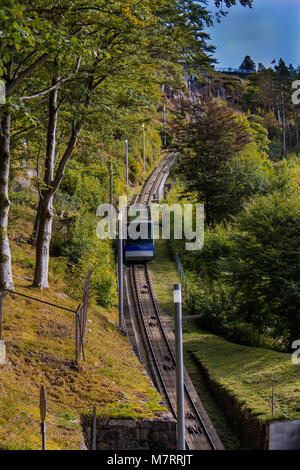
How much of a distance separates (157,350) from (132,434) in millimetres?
10926

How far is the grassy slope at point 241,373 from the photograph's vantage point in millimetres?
16069

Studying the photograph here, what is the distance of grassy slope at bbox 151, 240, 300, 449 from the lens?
1607 cm

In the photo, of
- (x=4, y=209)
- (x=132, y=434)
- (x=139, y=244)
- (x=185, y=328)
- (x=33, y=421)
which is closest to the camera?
(x=33, y=421)

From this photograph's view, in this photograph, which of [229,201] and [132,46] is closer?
[132,46]

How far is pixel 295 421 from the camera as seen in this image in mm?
13758

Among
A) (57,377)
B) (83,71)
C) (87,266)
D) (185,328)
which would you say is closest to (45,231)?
(83,71)

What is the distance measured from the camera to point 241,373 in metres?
19.3

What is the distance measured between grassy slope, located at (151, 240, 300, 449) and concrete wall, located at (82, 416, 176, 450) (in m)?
Answer: 3.44

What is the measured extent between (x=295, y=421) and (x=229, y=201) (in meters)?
27.2

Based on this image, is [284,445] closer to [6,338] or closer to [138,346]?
[6,338]

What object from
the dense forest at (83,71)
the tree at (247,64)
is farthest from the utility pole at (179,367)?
the tree at (247,64)

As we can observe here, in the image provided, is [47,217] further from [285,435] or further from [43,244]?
[285,435]

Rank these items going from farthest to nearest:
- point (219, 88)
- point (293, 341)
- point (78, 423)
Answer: point (219, 88)
point (293, 341)
point (78, 423)

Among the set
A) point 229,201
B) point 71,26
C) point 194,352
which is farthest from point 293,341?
point 229,201
